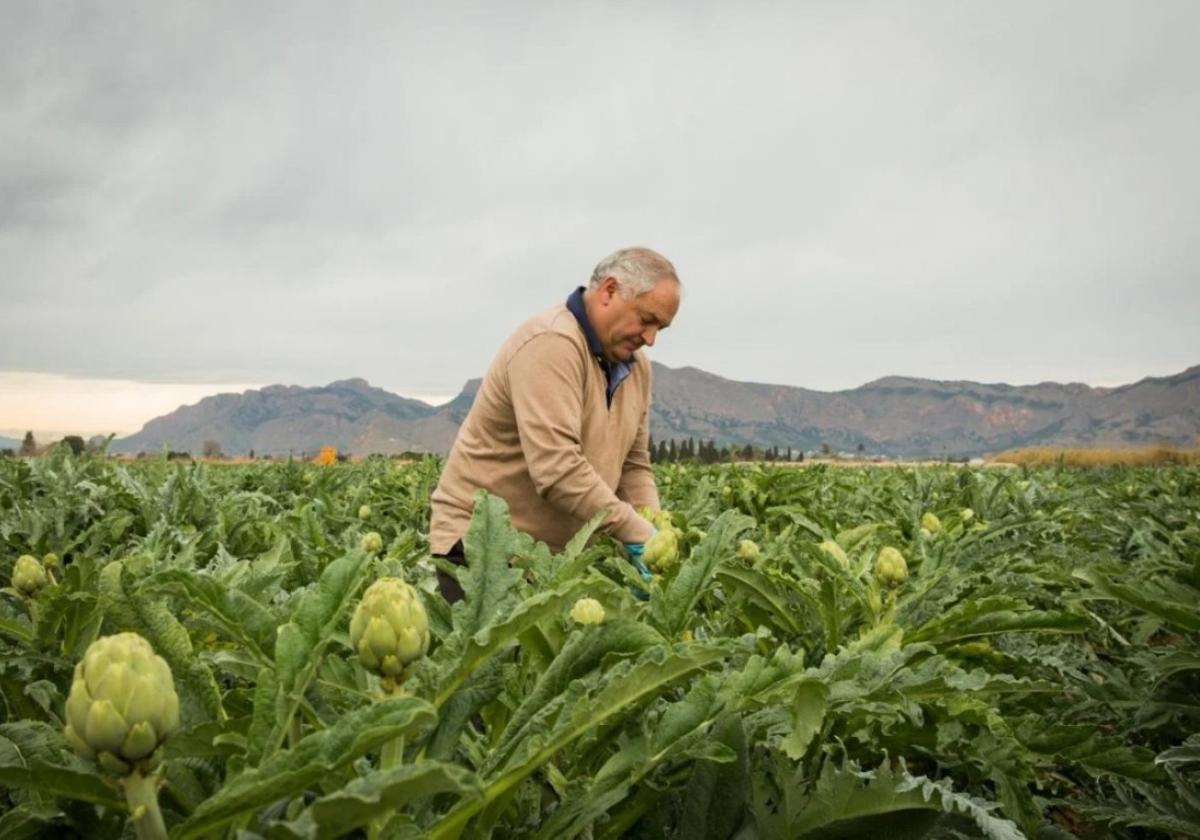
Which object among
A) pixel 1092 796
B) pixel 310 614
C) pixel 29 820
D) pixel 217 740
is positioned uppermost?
pixel 310 614

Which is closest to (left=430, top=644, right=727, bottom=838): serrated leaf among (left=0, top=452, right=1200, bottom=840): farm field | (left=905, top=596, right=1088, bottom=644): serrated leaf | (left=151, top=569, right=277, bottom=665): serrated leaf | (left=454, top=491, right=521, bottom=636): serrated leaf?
(left=0, top=452, right=1200, bottom=840): farm field

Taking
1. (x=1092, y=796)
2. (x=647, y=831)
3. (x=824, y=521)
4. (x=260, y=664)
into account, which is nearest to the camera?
(x=260, y=664)

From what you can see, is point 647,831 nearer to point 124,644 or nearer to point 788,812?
point 788,812

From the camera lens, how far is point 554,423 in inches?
136

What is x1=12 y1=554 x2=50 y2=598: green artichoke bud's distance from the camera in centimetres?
171

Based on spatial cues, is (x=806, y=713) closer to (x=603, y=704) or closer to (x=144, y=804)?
(x=603, y=704)

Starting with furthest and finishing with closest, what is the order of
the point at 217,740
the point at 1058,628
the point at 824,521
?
1. the point at 824,521
2. the point at 1058,628
3. the point at 217,740

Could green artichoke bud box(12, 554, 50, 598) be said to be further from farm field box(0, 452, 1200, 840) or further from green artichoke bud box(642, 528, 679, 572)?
green artichoke bud box(642, 528, 679, 572)

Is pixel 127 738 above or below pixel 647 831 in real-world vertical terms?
above

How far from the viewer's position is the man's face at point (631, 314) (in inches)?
143

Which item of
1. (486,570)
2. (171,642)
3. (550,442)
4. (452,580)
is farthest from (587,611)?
(452,580)

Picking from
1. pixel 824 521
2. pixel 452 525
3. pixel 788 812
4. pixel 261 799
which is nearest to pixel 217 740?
pixel 261 799

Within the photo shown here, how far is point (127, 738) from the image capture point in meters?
0.76

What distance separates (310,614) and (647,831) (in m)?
0.58
